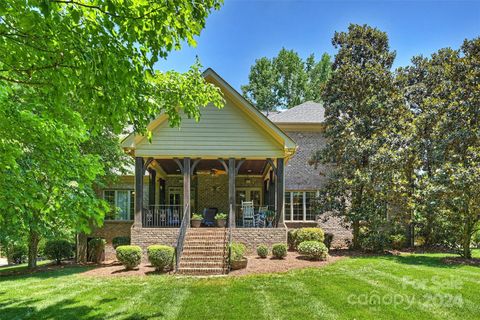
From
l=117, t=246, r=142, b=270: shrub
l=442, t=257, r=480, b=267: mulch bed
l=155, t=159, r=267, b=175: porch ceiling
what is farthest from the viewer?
l=155, t=159, r=267, b=175: porch ceiling

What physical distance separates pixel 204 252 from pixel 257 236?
2.64 metres

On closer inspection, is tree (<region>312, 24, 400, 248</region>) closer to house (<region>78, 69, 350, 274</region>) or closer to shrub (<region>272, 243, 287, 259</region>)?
house (<region>78, 69, 350, 274</region>)

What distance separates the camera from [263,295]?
8.43 metres

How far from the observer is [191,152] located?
15.1 metres

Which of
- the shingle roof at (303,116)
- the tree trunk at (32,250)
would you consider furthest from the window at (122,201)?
the shingle roof at (303,116)

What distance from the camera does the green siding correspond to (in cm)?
1511

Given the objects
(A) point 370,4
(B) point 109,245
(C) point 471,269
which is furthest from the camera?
(B) point 109,245

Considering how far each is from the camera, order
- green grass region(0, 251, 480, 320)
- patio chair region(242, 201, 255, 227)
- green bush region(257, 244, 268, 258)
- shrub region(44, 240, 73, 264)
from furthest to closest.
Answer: shrub region(44, 240, 73, 264) < patio chair region(242, 201, 255, 227) < green bush region(257, 244, 268, 258) < green grass region(0, 251, 480, 320)

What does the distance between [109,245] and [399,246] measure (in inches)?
565

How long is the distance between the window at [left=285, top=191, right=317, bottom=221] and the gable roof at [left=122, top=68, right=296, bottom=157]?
597 centimetres

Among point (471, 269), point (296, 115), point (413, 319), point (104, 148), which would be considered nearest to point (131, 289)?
point (413, 319)

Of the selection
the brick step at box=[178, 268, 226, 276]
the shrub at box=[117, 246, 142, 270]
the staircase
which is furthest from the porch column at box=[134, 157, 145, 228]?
the brick step at box=[178, 268, 226, 276]

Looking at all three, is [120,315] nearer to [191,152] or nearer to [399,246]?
[191,152]

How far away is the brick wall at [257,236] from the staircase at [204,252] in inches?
25.0
